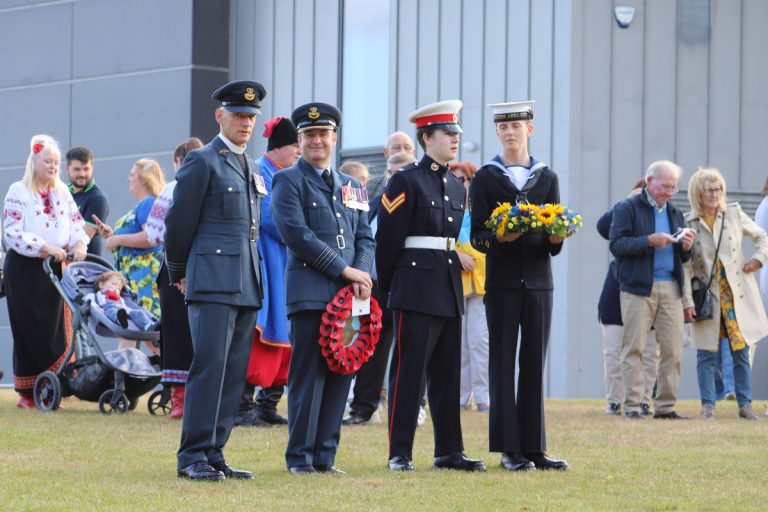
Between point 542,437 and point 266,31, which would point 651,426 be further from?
point 266,31

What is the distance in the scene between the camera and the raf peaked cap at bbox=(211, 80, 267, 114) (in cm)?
812

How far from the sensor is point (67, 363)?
12430mm

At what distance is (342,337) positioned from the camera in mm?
8312

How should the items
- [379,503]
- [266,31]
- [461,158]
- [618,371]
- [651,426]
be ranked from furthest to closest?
[266,31]
[461,158]
[618,371]
[651,426]
[379,503]

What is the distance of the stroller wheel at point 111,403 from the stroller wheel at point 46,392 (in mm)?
343

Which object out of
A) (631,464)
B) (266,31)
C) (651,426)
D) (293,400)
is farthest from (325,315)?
(266,31)

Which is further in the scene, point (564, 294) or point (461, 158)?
point (461, 158)

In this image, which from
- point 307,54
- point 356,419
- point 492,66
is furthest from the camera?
point 307,54

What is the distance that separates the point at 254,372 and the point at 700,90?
9287 mm

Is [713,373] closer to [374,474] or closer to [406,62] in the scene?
[374,474]

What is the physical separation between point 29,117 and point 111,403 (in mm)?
12421

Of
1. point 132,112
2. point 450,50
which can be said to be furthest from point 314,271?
point 132,112

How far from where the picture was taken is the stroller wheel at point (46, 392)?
484 inches

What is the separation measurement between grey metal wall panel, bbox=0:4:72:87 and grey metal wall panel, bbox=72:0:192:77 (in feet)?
0.90
